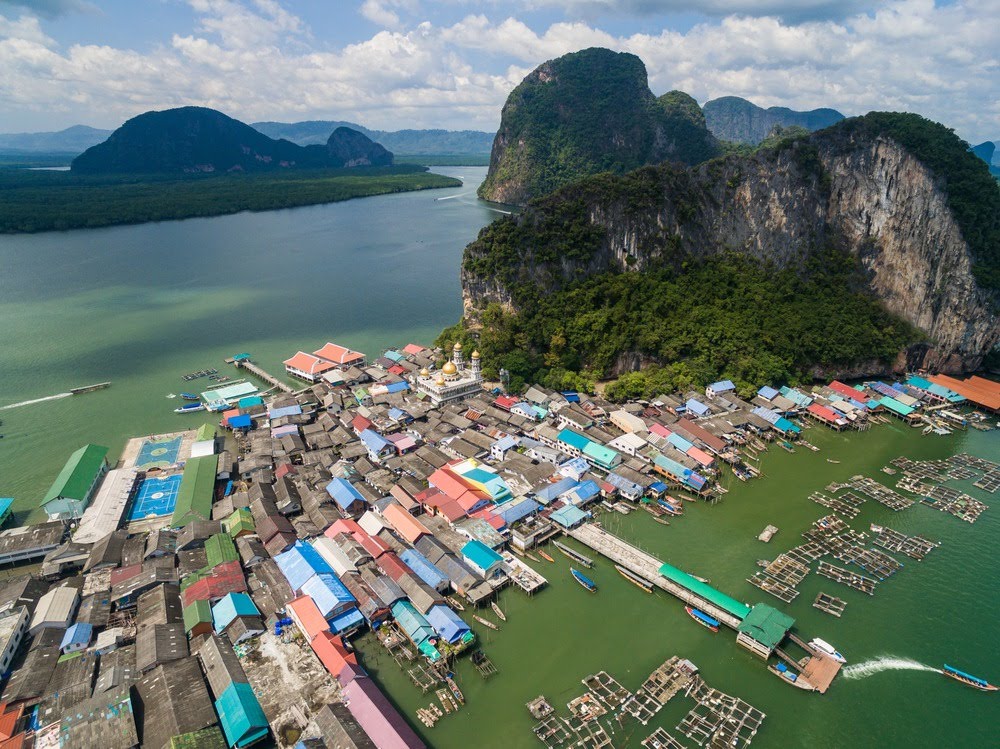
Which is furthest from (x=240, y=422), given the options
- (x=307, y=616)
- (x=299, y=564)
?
(x=307, y=616)

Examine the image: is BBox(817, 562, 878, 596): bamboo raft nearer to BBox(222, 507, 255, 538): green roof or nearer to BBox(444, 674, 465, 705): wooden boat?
BBox(444, 674, 465, 705): wooden boat

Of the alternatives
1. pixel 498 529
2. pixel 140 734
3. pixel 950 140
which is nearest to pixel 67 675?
pixel 140 734

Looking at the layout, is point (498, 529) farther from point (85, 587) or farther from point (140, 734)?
point (85, 587)

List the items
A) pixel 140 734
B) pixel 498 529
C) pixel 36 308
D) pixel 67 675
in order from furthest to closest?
1. pixel 36 308
2. pixel 498 529
3. pixel 67 675
4. pixel 140 734

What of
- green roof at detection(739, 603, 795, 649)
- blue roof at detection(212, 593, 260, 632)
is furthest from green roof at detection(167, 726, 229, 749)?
green roof at detection(739, 603, 795, 649)

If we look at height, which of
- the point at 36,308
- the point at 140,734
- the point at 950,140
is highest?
the point at 950,140
